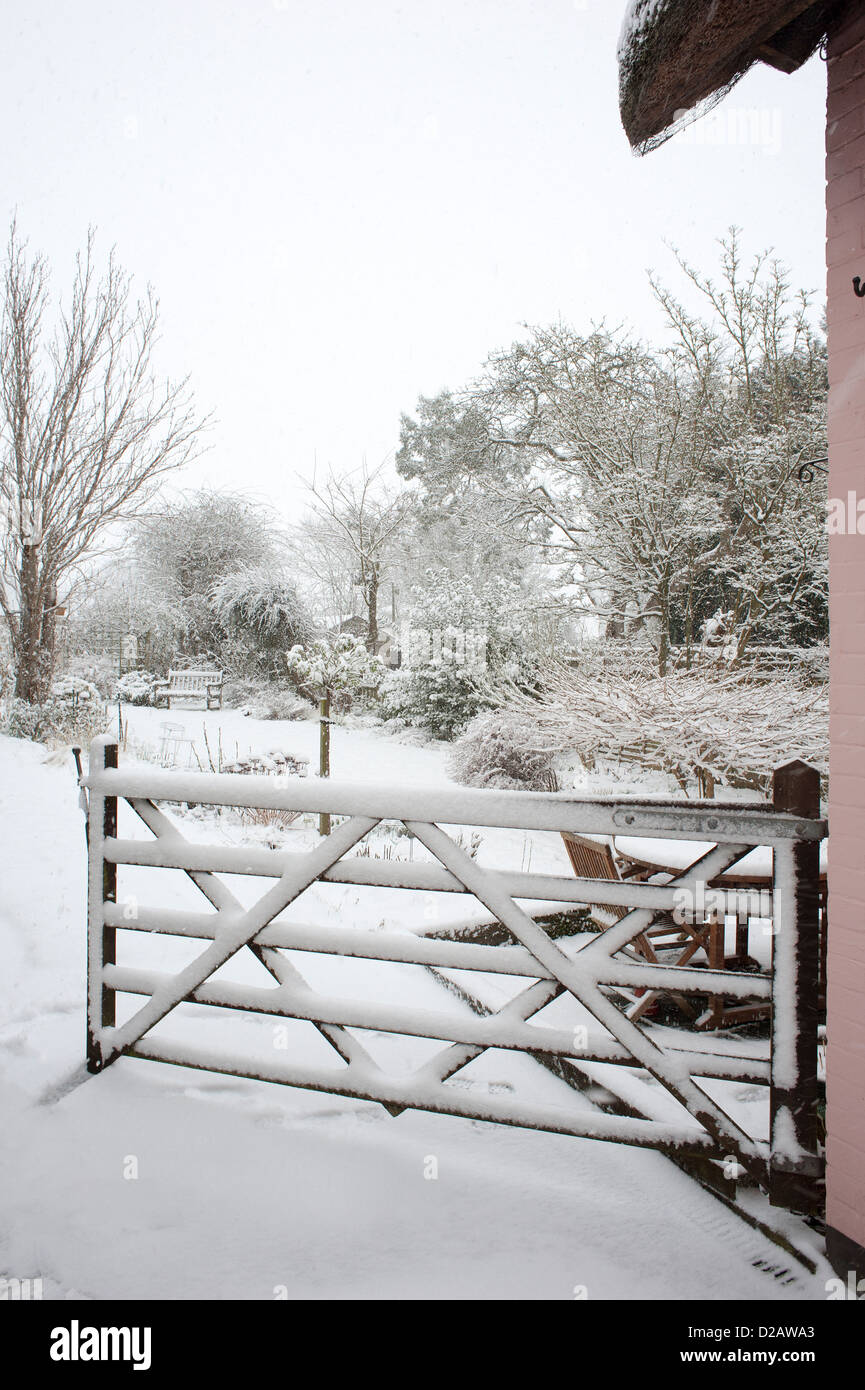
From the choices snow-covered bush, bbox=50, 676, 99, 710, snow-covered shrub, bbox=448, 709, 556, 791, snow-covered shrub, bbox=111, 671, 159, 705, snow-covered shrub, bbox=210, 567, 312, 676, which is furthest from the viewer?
snow-covered shrub, bbox=210, 567, 312, 676

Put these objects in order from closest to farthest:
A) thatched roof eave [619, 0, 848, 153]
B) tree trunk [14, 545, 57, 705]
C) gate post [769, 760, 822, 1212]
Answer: thatched roof eave [619, 0, 848, 153] → gate post [769, 760, 822, 1212] → tree trunk [14, 545, 57, 705]

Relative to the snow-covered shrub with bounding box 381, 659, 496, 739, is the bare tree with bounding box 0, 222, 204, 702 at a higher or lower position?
higher

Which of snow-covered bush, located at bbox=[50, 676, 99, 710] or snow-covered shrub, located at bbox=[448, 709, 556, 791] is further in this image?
snow-covered bush, located at bbox=[50, 676, 99, 710]

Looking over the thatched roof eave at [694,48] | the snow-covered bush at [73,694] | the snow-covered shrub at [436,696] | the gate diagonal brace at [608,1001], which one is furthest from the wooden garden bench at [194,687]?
the thatched roof eave at [694,48]

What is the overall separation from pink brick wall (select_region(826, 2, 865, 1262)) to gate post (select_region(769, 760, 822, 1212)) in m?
0.09

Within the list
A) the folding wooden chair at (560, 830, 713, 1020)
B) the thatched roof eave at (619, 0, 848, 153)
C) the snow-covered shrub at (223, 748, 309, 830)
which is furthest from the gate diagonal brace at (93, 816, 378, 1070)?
the snow-covered shrub at (223, 748, 309, 830)

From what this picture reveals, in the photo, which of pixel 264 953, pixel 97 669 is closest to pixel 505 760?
pixel 264 953

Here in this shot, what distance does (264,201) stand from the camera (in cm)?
1409

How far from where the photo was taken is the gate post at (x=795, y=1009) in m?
1.65

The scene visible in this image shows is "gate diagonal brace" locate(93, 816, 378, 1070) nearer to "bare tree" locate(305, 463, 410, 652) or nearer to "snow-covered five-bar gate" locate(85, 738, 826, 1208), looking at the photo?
"snow-covered five-bar gate" locate(85, 738, 826, 1208)

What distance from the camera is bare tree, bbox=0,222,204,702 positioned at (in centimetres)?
936

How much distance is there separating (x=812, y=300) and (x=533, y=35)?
471cm
